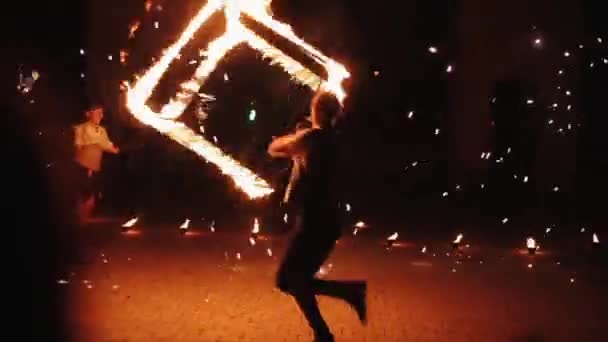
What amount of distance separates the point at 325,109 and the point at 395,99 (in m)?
15.5

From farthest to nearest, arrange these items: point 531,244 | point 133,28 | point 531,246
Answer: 1. point 133,28
2. point 531,244
3. point 531,246

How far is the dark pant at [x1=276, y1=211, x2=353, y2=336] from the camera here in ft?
28.2

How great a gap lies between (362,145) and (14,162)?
13963 mm

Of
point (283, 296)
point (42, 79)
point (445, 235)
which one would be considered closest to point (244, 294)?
point (283, 296)

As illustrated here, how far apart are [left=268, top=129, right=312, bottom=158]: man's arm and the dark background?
11.7 m

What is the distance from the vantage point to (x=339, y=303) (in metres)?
10.7

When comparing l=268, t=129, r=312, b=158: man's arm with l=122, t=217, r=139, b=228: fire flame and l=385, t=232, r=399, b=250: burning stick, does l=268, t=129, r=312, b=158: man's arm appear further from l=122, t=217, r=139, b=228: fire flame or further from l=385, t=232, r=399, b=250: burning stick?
l=122, t=217, r=139, b=228: fire flame

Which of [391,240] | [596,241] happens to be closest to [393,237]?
[391,240]

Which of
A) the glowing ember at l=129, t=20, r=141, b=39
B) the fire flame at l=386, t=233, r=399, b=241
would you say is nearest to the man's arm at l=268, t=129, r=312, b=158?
the fire flame at l=386, t=233, r=399, b=241

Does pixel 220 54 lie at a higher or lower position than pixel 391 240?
higher

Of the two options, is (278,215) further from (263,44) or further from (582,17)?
(582,17)

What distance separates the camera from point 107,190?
21750 millimetres

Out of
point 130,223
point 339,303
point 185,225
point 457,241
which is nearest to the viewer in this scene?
point 339,303

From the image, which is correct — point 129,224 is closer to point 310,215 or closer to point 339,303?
point 339,303
